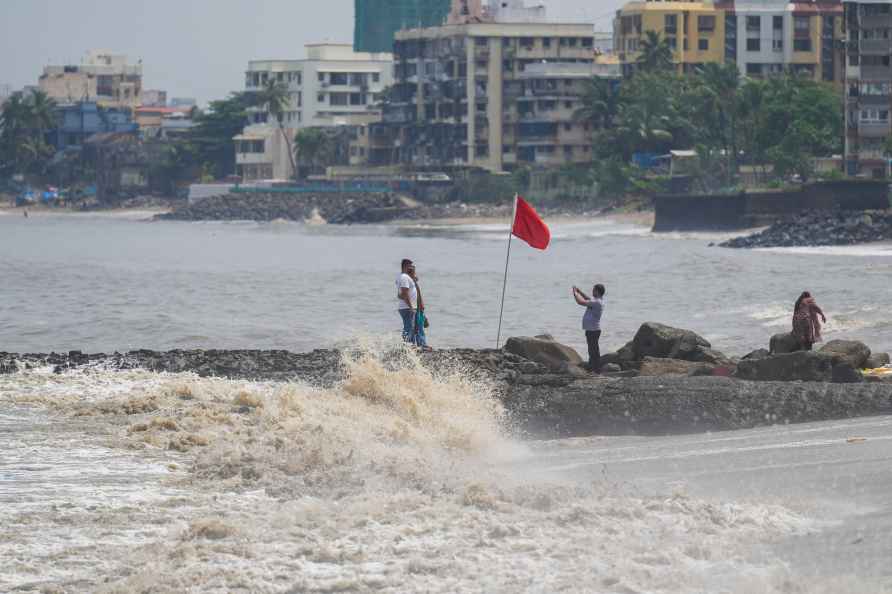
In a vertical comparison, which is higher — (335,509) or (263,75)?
(263,75)

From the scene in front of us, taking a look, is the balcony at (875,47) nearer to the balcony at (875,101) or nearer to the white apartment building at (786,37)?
the balcony at (875,101)

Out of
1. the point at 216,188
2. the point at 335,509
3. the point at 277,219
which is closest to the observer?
the point at 335,509

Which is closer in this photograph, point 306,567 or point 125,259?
point 306,567

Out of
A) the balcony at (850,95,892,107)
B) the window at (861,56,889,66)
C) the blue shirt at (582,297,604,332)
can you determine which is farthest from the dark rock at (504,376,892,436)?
the balcony at (850,95,892,107)

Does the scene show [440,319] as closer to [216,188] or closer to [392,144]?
[392,144]

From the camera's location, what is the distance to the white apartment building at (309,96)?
464 feet

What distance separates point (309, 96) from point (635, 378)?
125348 mm

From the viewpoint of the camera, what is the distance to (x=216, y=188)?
138750 millimetres

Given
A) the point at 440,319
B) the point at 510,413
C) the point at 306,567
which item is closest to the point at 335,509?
the point at 306,567

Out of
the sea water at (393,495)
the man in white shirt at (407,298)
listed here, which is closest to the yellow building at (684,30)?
the sea water at (393,495)

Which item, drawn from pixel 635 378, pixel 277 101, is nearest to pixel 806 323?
pixel 635 378

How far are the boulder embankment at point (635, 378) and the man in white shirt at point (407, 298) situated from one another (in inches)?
15.8

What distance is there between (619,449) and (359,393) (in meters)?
3.87

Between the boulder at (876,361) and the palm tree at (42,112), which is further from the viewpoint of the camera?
the palm tree at (42,112)
